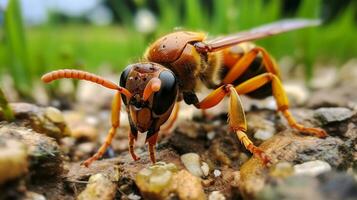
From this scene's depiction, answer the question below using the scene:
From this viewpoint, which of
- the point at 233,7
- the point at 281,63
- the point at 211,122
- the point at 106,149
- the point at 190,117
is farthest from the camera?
the point at 281,63

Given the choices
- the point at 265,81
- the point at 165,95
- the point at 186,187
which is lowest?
the point at 186,187

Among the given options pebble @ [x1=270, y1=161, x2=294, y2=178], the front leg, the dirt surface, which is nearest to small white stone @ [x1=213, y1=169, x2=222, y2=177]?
the dirt surface

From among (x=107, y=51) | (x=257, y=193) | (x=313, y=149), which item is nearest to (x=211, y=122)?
(x=313, y=149)

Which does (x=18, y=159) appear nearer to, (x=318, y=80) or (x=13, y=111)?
(x=13, y=111)

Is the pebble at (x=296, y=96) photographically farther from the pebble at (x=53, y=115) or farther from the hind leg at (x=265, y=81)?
the pebble at (x=53, y=115)

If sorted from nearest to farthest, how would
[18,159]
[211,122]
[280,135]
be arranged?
[18,159], [280,135], [211,122]

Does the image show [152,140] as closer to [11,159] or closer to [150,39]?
[11,159]

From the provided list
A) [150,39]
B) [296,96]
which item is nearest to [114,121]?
[296,96]
